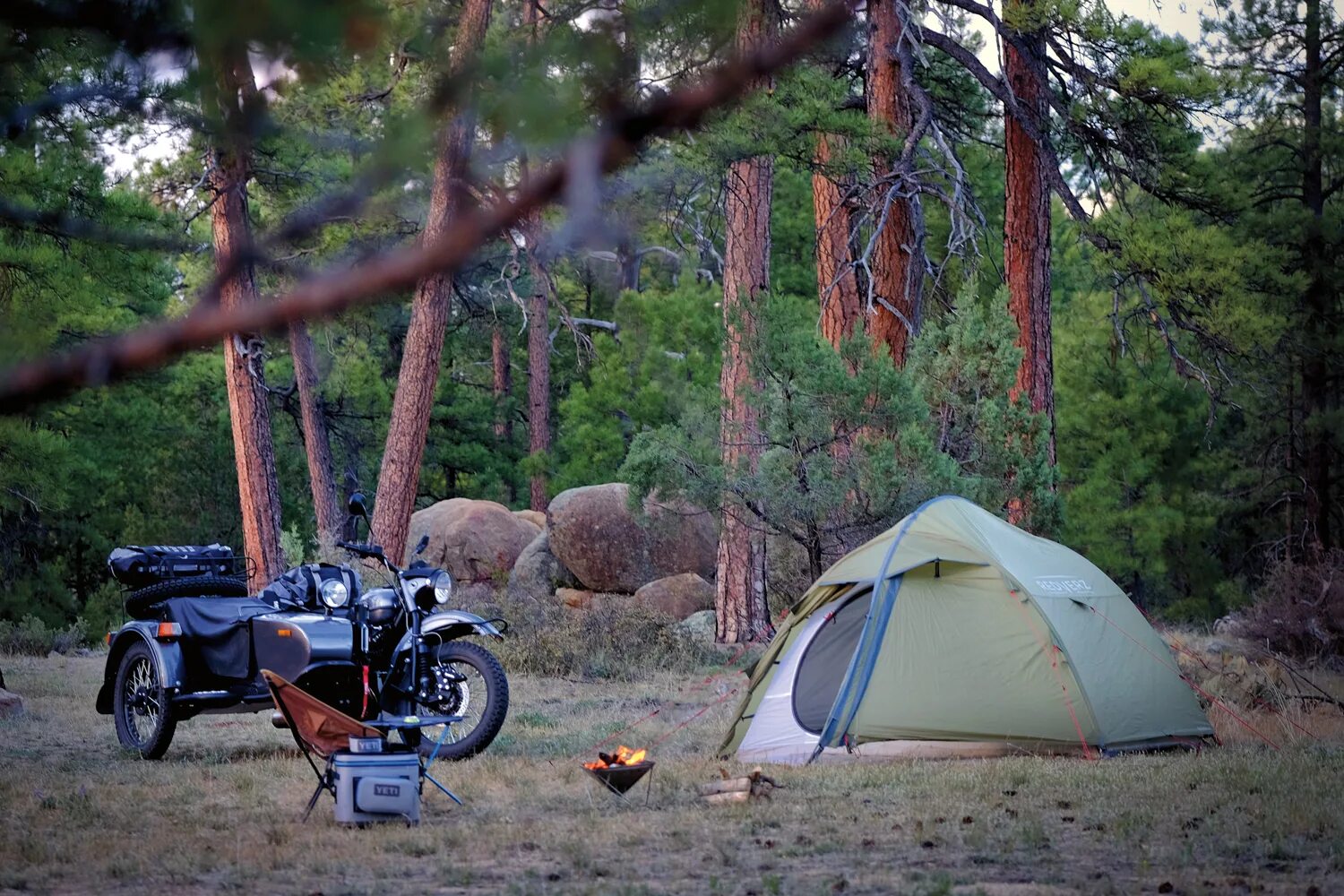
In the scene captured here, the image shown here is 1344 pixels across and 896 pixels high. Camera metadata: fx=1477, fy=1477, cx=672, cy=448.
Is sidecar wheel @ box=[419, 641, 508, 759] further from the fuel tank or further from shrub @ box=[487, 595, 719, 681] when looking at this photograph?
shrub @ box=[487, 595, 719, 681]

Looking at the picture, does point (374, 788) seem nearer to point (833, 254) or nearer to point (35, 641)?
point (833, 254)

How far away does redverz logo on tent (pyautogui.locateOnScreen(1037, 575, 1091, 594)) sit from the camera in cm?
875

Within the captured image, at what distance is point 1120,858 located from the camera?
5.58 metres

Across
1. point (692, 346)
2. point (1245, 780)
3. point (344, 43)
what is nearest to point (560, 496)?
point (692, 346)

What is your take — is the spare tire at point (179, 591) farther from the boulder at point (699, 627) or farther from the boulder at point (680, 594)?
the boulder at point (680, 594)

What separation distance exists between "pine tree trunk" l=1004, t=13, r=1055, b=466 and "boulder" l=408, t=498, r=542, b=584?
33.5 ft

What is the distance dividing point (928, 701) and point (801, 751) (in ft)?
2.57

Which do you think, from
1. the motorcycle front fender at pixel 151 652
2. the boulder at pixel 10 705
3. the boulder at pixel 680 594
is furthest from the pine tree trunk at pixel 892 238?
the boulder at pixel 10 705

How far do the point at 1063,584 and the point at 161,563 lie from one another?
5.48m

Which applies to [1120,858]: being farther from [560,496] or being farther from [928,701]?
[560,496]

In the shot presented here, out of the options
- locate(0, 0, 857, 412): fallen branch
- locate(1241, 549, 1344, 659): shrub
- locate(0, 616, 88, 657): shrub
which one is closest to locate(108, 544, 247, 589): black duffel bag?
locate(0, 0, 857, 412): fallen branch

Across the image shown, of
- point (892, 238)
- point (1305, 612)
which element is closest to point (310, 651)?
point (892, 238)

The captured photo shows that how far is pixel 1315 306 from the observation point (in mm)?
22406

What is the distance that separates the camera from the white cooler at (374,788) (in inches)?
251
